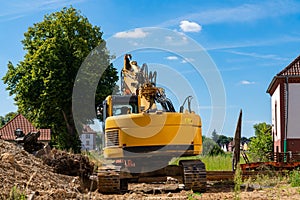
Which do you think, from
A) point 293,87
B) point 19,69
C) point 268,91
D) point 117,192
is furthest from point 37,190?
point 19,69

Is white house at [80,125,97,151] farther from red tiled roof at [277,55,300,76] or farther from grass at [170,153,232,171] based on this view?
red tiled roof at [277,55,300,76]

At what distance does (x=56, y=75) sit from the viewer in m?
40.2

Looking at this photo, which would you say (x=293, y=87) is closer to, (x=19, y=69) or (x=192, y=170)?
(x=192, y=170)

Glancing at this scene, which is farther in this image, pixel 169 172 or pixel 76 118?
pixel 76 118

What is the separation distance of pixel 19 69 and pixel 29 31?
11.3ft

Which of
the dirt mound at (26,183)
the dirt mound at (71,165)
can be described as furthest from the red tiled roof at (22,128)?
the dirt mound at (26,183)

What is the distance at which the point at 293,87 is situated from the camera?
3127cm

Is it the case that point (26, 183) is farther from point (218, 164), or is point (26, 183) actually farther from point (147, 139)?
point (218, 164)

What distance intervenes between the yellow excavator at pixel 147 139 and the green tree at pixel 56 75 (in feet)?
81.8

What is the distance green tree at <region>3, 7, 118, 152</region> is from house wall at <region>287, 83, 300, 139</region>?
1433 centimetres

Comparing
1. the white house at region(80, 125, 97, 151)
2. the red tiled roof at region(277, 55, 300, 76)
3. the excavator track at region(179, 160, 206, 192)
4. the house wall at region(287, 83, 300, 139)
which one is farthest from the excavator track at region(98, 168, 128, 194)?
the red tiled roof at region(277, 55, 300, 76)

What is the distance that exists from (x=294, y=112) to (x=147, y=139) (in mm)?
18606

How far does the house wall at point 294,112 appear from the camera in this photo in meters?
30.9

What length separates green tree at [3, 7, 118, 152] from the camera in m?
40.1
